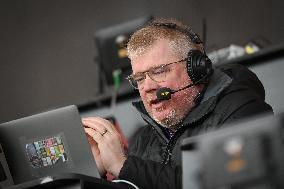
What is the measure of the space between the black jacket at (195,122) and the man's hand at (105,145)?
10 cm

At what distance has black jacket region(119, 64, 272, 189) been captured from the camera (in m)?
1.39

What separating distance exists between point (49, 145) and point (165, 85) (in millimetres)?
447

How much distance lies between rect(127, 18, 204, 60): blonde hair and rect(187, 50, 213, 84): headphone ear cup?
0.17ft

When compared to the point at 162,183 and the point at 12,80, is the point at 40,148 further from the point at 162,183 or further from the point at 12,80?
the point at 12,80

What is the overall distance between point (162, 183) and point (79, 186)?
334 mm

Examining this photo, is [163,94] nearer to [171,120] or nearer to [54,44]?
[171,120]

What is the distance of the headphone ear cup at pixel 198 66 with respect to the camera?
169 cm

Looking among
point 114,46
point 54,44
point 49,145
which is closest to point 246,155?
point 49,145

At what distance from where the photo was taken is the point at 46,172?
1509 mm

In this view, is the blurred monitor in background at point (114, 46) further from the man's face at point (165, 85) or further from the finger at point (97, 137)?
the finger at point (97, 137)

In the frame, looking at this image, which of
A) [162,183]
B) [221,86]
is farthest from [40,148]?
[221,86]

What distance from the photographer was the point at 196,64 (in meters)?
1.69

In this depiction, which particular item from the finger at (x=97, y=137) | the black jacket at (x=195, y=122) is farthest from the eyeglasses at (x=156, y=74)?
the finger at (x=97, y=137)

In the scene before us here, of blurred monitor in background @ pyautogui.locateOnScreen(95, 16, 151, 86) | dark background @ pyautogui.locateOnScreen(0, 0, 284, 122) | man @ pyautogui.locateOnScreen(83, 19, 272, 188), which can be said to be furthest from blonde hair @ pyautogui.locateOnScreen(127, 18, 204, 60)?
dark background @ pyautogui.locateOnScreen(0, 0, 284, 122)
